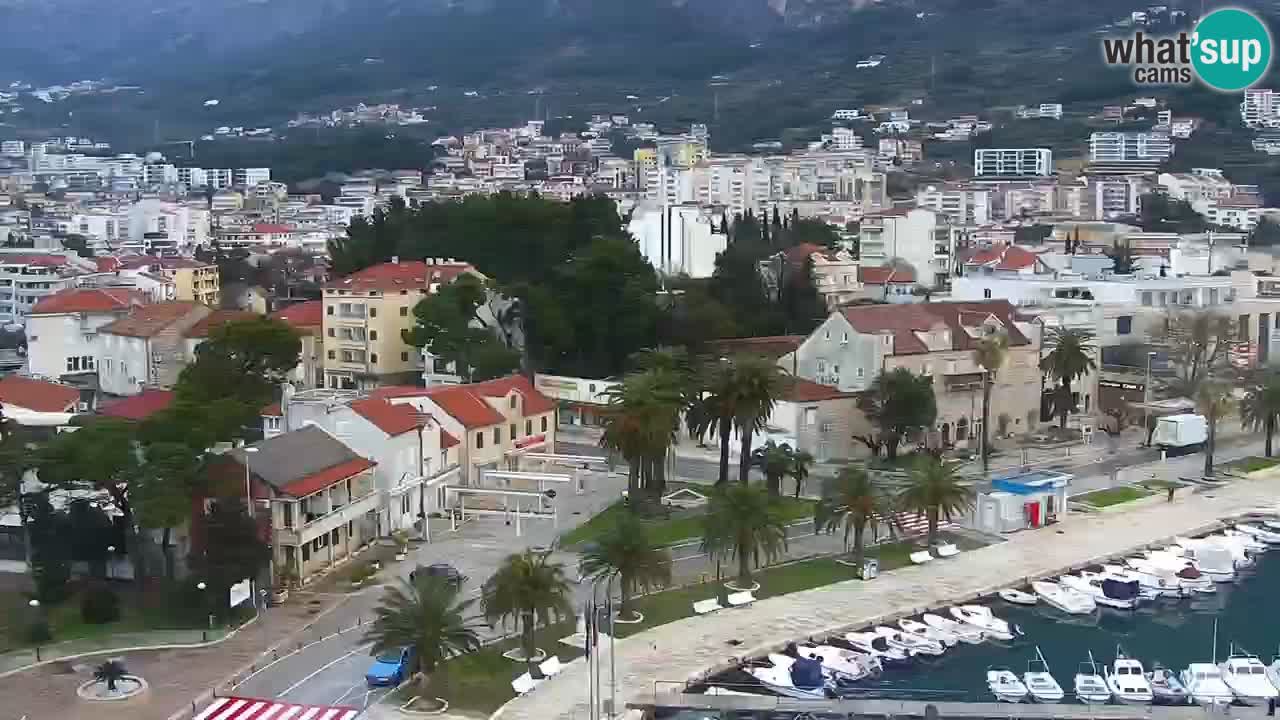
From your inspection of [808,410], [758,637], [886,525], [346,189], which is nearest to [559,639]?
[758,637]

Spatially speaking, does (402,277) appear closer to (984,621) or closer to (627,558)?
(627,558)

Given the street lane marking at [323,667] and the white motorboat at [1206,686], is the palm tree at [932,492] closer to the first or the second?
the white motorboat at [1206,686]

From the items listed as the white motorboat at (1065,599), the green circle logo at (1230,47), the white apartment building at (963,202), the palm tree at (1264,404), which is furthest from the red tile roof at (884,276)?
the white apartment building at (963,202)

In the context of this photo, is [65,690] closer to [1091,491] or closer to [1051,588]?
[1051,588]

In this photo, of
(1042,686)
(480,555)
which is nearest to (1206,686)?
(1042,686)

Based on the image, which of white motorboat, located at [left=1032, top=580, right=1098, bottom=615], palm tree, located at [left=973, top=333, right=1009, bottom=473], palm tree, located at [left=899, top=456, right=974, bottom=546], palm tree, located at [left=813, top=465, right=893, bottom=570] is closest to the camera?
white motorboat, located at [left=1032, top=580, right=1098, bottom=615]

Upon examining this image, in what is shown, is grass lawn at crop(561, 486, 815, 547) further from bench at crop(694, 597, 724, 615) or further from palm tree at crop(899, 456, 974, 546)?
bench at crop(694, 597, 724, 615)

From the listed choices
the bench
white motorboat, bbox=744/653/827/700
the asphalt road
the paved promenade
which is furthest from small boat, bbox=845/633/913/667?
the asphalt road
